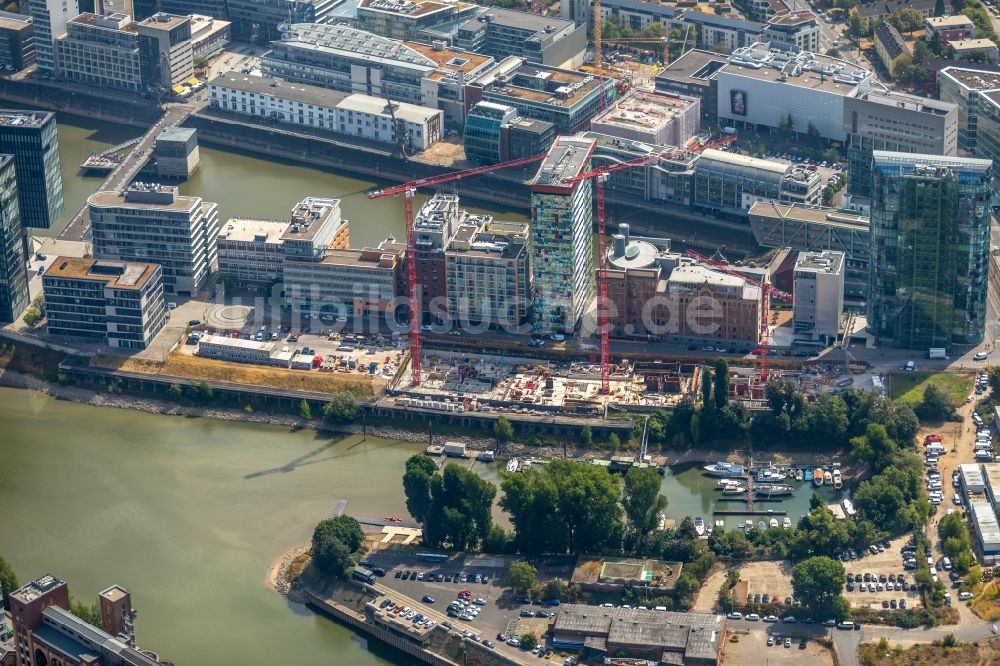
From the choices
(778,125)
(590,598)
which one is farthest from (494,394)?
(778,125)

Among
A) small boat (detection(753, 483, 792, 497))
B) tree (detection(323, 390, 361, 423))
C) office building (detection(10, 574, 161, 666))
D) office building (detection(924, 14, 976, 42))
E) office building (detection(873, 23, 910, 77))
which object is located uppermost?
office building (detection(924, 14, 976, 42))

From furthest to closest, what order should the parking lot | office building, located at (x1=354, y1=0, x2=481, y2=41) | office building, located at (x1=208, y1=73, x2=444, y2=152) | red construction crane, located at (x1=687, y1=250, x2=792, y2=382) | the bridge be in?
1. office building, located at (x1=354, y1=0, x2=481, y2=41)
2. office building, located at (x1=208, y1=73, x2=444, y2=152)
3. the bridge
4. red construction crane, located at (x1=687, y1=250, x2=792, y2=382)
5. the parking lot

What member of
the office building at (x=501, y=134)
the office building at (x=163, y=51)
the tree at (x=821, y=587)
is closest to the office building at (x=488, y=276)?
the office building at (x=501, y=134)

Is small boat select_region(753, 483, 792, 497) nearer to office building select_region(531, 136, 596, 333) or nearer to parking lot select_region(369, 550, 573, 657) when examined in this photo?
parking lot select_region(369, 550, 573, 657)

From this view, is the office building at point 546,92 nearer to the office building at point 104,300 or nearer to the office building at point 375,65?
the office building at point 375,65

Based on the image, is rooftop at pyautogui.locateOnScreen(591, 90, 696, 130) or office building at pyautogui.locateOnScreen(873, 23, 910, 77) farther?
office building at pyautogui.locateOnScreen(873, 23, 910, 77)

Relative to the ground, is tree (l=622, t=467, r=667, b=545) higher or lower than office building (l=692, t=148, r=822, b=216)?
lower

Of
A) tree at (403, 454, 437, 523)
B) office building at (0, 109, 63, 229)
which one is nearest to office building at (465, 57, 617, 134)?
office building at (0, 109, 63, 229)

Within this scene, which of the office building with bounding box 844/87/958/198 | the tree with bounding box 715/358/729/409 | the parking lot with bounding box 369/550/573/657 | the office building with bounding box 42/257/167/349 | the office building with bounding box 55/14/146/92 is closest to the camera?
the parking lot with bounding box 369/550/573/657
